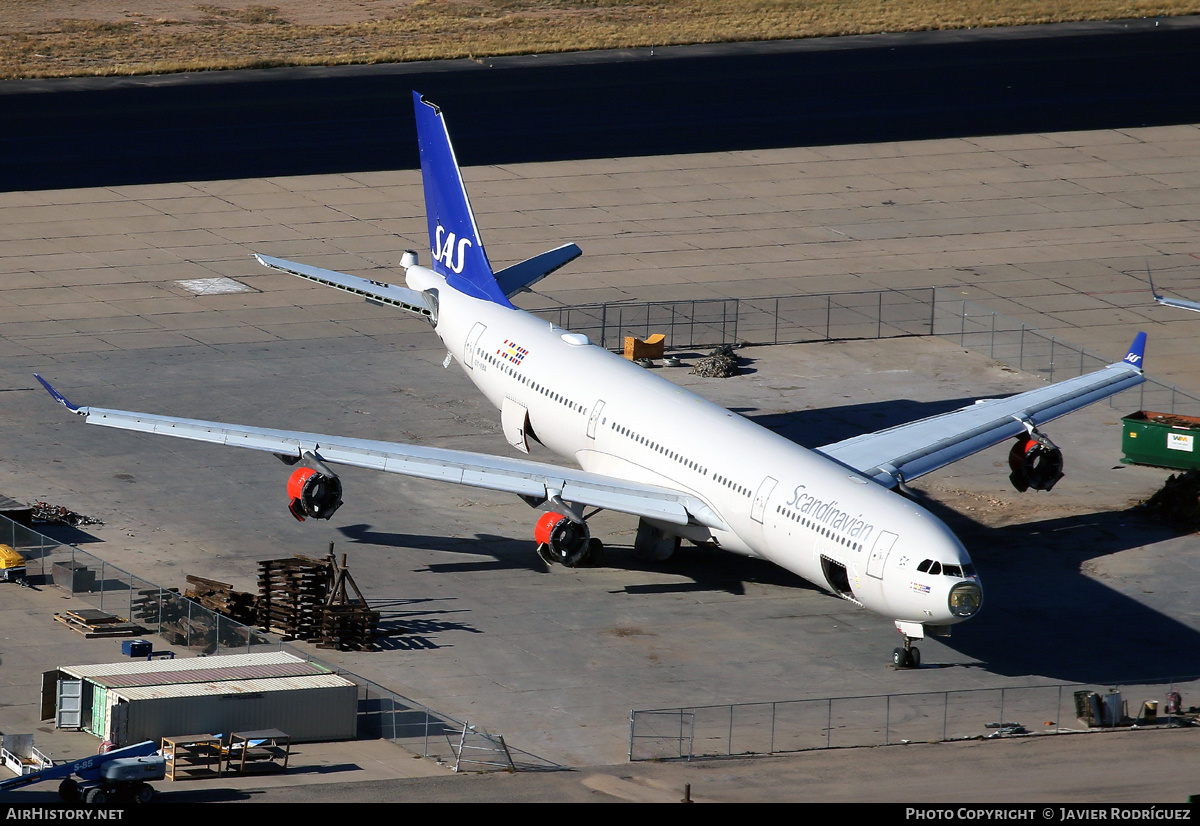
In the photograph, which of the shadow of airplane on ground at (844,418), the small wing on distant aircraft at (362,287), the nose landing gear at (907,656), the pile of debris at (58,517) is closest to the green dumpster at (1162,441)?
the shadow of airplane on ground at (844,418)

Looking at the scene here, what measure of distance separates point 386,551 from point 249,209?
178 feet

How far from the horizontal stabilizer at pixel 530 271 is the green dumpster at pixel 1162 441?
26.4 meters

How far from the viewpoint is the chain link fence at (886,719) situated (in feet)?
191

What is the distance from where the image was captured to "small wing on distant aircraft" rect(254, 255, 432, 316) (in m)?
83.8

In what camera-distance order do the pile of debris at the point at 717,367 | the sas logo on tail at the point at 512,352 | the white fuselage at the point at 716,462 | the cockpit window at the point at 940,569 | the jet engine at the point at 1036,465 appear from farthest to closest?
the pile of debris at the point at 717,367, the sas logo on tail at the point at 512,352, the jet engine at the point at 1036,465, the white fuselage at the point at 716,462, the cockpit window at the point at 940,569

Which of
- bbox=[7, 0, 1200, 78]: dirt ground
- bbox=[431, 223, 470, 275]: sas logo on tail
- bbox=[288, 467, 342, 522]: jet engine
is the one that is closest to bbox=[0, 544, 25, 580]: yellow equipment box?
bbox=[288, 467, 342, 522]: jet engine

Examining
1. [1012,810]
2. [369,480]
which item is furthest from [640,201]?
[1012,810]

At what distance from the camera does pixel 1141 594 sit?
71375mm

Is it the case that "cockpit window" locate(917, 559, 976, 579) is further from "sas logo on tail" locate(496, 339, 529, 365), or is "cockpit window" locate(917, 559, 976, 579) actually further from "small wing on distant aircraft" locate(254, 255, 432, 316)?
"small wing on distant aircraft" locate(254, 255, 432, 316)

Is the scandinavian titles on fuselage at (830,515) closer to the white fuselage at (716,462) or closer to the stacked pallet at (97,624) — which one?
the white fuselage at (716,462)

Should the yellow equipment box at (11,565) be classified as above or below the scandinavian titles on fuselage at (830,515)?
below

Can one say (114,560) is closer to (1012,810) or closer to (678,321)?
(1012,810)

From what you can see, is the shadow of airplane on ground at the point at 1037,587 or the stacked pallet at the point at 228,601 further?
the stacked pallet at the point at 228,601

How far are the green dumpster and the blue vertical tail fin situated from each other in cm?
2820
